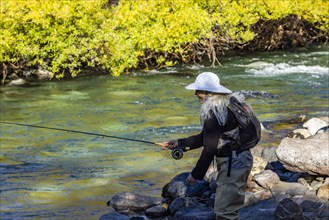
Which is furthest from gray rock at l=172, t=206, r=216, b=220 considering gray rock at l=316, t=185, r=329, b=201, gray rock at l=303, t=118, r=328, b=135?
gray rock at l=303, t=118, r=328, b=135

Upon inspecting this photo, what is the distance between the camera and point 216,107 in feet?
17.9

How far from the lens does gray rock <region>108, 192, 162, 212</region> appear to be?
865cm

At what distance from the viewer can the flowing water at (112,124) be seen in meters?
9.87

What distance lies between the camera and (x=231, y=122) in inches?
217

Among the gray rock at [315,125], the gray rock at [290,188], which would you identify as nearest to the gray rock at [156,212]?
the gray rock at [290,188]

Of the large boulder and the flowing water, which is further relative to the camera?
the flowing water

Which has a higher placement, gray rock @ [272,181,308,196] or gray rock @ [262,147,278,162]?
gray rock @ [272,181,308,196]

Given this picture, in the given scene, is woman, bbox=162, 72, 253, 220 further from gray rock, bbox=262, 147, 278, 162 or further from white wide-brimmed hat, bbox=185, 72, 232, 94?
gray rock, bbox=262, 147, 278, 162

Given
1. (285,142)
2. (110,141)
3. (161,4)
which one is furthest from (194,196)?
(161,4)

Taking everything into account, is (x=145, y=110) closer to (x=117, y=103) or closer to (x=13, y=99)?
(x=117, y=103)

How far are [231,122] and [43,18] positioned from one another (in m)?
15.6

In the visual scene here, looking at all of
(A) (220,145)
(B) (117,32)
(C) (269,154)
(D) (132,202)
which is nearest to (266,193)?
(D) (132,202)

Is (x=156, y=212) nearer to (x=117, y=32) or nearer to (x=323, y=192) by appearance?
(x=323, y=192)

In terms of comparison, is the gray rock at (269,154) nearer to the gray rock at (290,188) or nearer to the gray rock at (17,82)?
the gray rock at (290,188)
